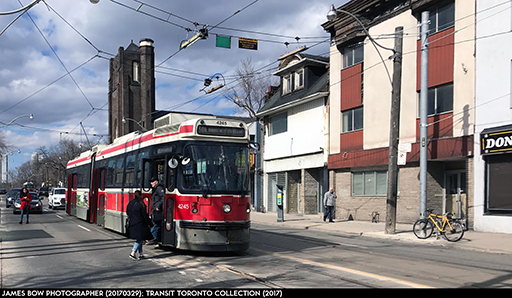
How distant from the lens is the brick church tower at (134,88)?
70625 mm

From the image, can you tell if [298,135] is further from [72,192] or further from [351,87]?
[72,192]

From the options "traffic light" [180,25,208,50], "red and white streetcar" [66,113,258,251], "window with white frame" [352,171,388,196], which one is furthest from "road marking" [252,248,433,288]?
"window with white frame" [352,171,388,196]

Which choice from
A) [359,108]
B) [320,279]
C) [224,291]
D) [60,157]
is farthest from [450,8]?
[60,157]

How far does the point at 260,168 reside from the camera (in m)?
36.9

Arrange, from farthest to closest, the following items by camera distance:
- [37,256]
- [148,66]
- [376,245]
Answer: [148,66] → [376,245] → [37,256]

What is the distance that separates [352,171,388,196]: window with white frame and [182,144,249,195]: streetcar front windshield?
14488mm

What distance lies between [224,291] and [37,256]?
6552mm

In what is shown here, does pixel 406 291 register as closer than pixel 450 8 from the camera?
Yes

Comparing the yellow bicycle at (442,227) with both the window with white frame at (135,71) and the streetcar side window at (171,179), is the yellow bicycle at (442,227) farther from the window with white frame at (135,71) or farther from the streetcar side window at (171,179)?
the window with white frame at (135,71)

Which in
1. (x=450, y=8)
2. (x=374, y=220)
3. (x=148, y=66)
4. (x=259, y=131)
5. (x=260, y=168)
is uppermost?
(x=148, y=66)

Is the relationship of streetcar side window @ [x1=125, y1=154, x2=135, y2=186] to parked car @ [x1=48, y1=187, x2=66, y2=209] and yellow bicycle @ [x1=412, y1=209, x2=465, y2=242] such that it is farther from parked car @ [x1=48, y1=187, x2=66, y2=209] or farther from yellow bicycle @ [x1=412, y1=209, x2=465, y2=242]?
parked car @ [x1=48, y1=187, x2=66, y2=209]

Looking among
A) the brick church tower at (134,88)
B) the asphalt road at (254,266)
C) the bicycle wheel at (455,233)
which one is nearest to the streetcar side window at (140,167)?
the asphalt road at (254,266)

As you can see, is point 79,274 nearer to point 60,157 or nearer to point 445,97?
point 445,97

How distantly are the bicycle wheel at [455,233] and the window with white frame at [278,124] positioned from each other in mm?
18397
